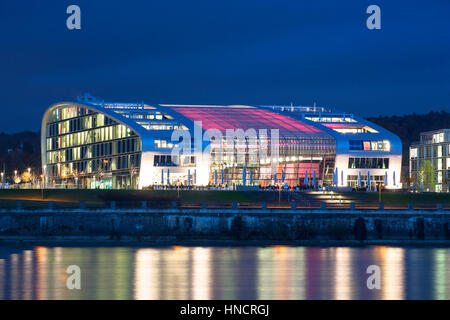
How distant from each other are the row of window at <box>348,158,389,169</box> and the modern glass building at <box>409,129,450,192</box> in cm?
1764

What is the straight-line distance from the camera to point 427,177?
16725 cm

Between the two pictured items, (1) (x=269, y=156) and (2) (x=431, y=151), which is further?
(2) (x=431, y=151)

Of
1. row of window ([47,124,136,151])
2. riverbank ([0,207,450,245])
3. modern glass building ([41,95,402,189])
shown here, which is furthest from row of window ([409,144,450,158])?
riverbank ([0,207,450,245])

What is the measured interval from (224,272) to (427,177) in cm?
11163

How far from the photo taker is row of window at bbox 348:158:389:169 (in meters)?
146

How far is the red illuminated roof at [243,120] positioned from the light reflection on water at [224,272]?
6446 centimetres

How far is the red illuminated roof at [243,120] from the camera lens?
14662cm

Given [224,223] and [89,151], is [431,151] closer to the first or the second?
[89,151]

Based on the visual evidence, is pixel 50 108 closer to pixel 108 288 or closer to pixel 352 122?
pixel 352 122

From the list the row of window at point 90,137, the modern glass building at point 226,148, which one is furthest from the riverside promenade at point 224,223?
Answer: the row of window at point 90,137

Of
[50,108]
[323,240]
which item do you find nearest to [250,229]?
[323,240]

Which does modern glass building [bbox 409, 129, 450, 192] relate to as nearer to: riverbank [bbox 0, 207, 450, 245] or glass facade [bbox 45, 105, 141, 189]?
glass facade [bbox 45, 105, 141, 189]

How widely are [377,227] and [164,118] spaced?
63.1 meters

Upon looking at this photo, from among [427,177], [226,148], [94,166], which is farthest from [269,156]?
[427,177]
